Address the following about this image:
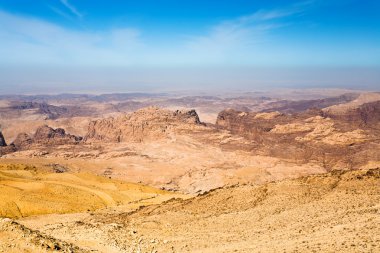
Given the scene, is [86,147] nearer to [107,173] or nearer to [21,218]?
[107,173]

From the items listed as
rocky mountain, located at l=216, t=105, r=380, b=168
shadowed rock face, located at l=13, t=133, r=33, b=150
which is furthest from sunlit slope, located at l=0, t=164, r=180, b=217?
shadowed rock face, located at l=13, t=133, r=33, b=150

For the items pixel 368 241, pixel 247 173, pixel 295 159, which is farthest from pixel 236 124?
pixel 368 241

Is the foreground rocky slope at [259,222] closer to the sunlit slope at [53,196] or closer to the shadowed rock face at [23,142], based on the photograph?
the sunlit slope at [53,196]

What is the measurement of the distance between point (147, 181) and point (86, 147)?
39.2 meters

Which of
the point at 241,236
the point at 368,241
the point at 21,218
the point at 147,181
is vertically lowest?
the point at 147,181

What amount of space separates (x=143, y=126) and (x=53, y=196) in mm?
100600

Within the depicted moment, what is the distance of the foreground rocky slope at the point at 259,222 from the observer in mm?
22111

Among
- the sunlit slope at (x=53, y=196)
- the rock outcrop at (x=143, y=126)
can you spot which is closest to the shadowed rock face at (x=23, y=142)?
the rock outcrop at (x=143, y=126)

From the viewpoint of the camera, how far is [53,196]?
44.7 m

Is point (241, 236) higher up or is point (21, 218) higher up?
point (241, 236)

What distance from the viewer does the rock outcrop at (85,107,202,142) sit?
5522 inches

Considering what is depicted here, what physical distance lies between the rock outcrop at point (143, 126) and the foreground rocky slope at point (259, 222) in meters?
102

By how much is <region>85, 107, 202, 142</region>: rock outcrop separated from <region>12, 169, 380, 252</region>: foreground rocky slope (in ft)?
334

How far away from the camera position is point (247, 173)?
307ft
